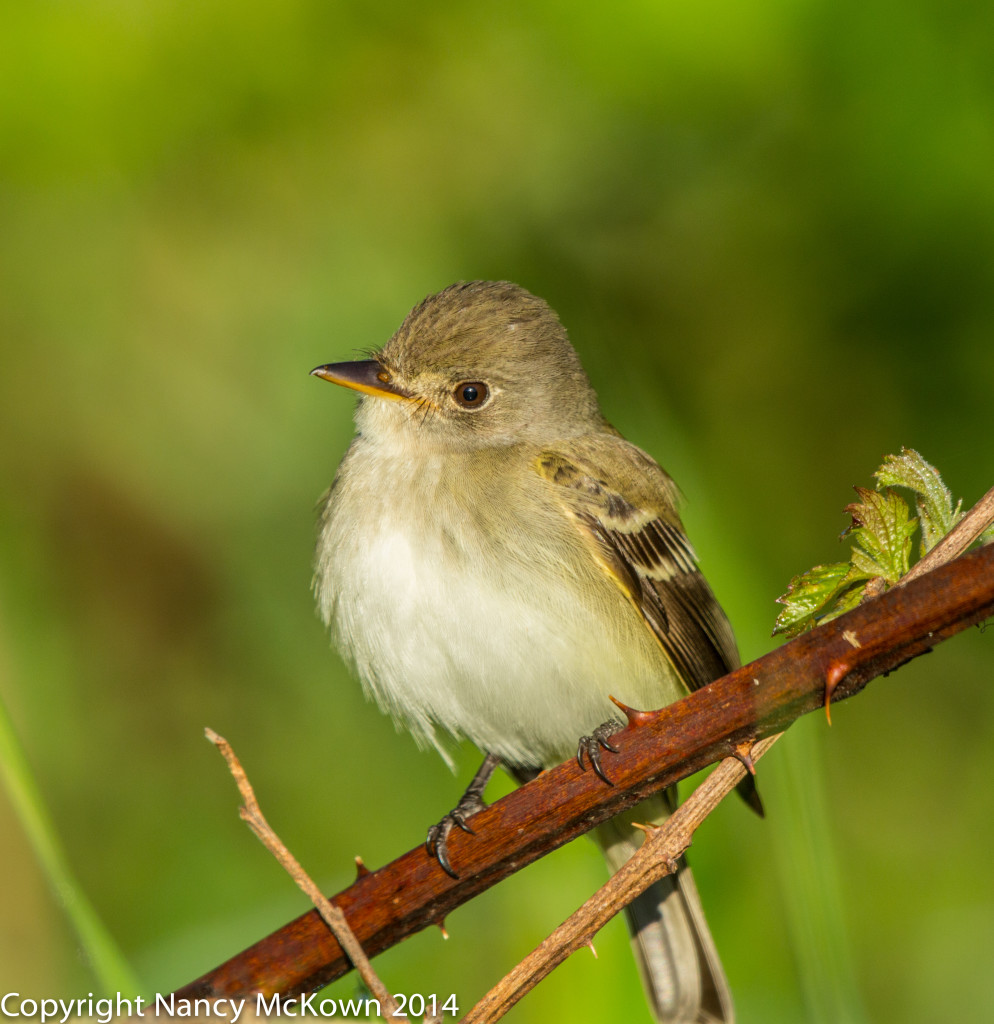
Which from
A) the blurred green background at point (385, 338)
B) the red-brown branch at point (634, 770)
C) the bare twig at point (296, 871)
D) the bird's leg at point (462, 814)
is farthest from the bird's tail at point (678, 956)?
the bare twig at point (296, 871)

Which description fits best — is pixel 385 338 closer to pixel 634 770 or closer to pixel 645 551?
pixel 645 551

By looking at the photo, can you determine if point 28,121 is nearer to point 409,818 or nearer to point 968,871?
point 409,818

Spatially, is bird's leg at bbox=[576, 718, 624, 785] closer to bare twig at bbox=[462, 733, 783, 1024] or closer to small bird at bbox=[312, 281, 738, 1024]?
small bird at bbox=[312, 281, 738, 1024]

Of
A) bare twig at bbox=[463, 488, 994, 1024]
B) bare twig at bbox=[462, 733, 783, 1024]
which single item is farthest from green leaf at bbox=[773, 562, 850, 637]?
bare twig at bbox=[462, 733, 783, 1024]

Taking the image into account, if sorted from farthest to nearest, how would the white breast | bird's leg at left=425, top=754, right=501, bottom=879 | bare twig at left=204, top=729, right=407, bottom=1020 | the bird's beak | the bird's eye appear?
1. the bird's eye
2. the bird's beak
3. the white breast
4. bird's leg at left=425, top=754, right=501, bottom=879
5. bare twig at left=204, top=729, right=407, bottom=1020

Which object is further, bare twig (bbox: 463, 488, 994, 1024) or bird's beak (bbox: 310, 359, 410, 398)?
bird's beak (bbox: 310, 359, 410, 398)

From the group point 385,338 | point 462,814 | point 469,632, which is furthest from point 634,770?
point 385,338

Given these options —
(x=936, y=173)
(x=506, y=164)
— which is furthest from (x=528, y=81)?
(x=936, y=173)
